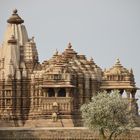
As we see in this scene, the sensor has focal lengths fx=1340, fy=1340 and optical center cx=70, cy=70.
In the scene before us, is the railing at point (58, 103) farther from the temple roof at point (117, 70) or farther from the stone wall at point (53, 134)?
the stone wall at point (53, 134)

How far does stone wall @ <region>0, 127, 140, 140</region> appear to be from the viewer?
4060 inches

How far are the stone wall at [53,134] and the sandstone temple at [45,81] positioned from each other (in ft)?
22.5

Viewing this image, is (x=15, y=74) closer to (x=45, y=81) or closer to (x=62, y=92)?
(x=45, y=81)

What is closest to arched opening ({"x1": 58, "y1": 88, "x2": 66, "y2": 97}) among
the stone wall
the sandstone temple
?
the sandstone temple

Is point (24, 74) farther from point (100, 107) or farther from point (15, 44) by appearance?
point (100, 107)

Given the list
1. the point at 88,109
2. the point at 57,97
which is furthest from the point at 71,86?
the point at 88,109

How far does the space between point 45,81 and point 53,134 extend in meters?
9.04

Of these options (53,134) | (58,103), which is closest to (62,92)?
(58,103)

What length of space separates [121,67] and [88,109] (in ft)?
63.2

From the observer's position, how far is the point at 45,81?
112 metres

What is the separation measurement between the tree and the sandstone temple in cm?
1304

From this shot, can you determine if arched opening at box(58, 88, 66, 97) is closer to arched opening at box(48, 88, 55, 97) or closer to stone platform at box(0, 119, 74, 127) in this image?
arched opening at box(48, 88, 55, 97)

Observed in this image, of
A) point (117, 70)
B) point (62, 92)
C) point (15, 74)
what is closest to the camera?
point (62, 92)

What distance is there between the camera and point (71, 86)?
4385 inches
